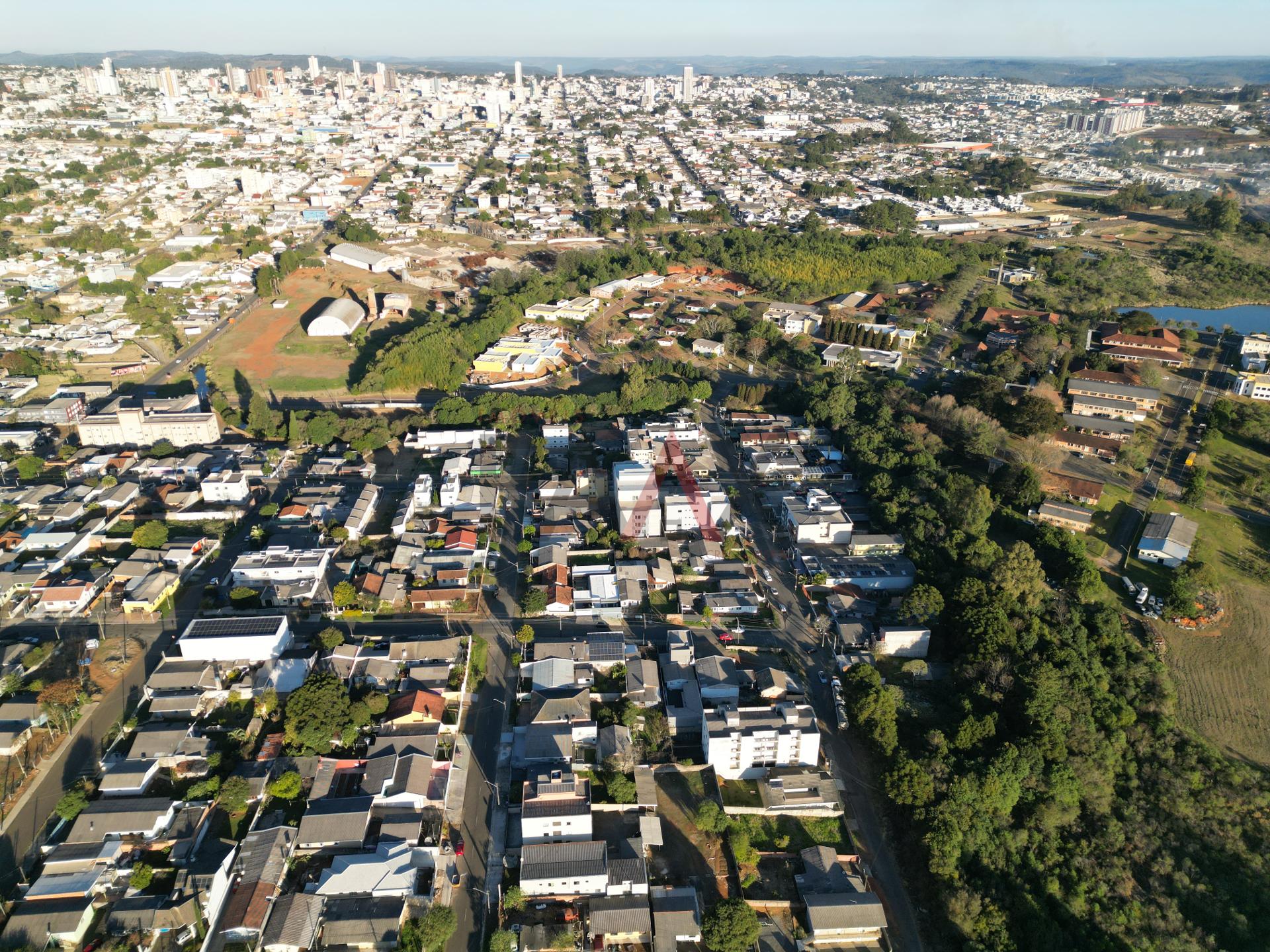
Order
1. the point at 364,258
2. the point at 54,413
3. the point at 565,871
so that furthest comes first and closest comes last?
the point at 364,258
the point at 54,413
the point at 565,871

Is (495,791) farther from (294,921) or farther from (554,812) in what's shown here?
(294,921)

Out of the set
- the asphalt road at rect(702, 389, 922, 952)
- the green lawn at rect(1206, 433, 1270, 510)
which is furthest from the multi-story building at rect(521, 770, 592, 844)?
the green lawn at rect(1206, 433, 1270, 510)

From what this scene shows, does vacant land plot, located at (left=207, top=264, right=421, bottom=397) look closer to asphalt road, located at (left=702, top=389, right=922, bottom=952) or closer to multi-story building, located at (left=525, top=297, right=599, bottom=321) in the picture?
multi-story building, located at (left=525, top=297, right=599, bottom=321)

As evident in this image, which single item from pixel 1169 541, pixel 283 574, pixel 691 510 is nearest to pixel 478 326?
pixel 691 510

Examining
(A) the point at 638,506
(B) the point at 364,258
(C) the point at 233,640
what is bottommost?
(C) the point at 233,640

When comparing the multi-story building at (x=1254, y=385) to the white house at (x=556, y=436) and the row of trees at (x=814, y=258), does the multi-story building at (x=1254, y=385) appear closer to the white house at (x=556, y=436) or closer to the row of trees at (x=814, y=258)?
the row of trees at (x=814, y=258)

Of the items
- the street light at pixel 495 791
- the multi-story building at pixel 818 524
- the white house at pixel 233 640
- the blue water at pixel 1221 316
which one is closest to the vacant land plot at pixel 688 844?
the street light at pixel 495 791

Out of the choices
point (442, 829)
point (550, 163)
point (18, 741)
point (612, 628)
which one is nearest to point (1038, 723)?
point (612, 628)
